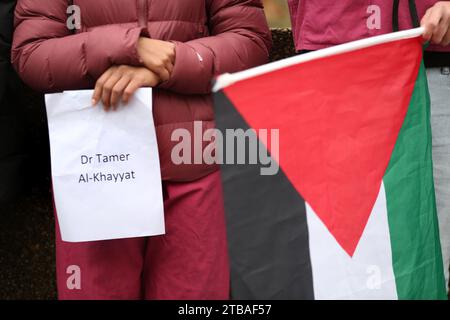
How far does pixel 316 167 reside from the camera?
1664 millimetres

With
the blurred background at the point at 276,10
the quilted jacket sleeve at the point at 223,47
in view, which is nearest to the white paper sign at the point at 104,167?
the quilted jacket sleeve at the point at 223,47

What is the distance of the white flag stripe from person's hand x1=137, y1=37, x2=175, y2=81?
1.95ft

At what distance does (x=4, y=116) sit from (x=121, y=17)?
608mm

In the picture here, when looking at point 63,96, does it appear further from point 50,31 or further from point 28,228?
point 28,228

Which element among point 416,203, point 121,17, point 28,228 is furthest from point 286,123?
point 28,228

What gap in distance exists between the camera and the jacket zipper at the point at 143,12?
197 cm

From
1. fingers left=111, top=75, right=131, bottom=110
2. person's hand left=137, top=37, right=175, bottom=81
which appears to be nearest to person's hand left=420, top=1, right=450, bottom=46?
person's hand left=137, top=37, right=175, bottom=81

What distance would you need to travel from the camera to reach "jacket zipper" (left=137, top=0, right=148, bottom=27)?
197cm

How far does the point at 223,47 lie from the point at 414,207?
72 cm

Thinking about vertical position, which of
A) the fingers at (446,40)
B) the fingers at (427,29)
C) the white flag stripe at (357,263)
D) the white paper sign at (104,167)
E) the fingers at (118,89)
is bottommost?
the white flag stripe at (357,263)

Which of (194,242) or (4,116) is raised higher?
(4,116)

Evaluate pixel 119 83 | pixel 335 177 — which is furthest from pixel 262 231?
pixel 119 83

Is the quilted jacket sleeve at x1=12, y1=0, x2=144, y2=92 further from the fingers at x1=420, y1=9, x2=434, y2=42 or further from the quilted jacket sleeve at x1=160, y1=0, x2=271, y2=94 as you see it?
the fingers at x1=420, y1=9, x2=434, y2=42

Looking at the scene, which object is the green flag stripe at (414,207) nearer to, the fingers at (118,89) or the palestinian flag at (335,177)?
the palestinian flag at (335,177)
